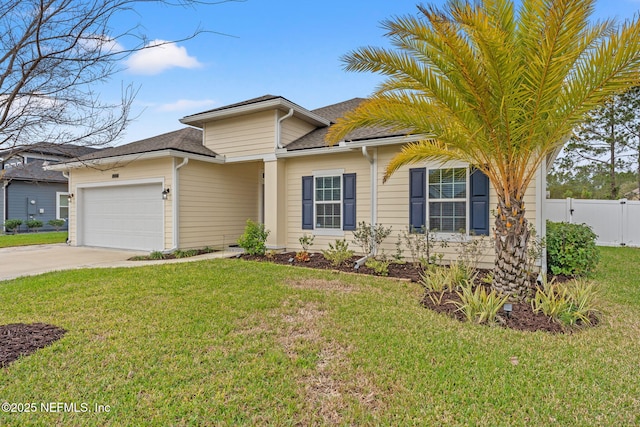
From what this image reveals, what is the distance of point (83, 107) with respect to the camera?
3.79 m

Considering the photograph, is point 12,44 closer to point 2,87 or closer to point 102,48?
point 2,87

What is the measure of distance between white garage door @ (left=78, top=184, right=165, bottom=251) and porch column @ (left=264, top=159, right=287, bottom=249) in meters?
3.32

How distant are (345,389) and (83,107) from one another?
4037 mm

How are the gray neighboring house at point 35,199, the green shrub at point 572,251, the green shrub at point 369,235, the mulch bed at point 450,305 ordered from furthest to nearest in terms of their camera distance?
the gray neighboring house at point 35,199 → the green shrub at point 369,235 → the green shrub at point 572,251 → the mulch bed at point 450,305

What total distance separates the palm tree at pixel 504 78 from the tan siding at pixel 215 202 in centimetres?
662

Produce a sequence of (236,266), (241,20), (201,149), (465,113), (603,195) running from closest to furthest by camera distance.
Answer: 1. (241,20)
2. (465,113)
3. (236,266)
4. (201,149)
5. (603,195)

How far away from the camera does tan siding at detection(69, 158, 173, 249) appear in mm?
9961

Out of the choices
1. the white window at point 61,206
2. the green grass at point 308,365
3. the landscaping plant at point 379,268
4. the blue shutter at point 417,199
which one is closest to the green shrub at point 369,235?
the blue shutter at point 417,199

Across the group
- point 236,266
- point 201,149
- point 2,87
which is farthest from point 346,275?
point 201,149

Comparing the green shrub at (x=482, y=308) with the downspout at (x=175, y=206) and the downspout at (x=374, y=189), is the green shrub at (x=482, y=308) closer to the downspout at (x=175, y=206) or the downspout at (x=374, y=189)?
the downspout at (x=374, y=189)

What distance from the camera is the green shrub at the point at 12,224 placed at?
55.6 feet

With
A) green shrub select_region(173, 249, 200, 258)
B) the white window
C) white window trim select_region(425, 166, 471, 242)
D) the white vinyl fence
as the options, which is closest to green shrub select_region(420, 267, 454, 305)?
white window trim select_region(425, 166, 471, 242)

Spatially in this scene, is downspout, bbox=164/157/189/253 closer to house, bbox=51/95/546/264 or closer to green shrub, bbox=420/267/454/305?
house, bbox=51/95/546/264

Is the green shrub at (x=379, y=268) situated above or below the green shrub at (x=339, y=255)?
below
